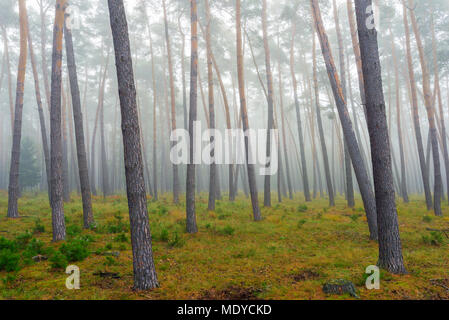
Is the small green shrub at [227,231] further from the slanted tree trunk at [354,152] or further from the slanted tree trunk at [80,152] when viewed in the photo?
the slanted tree trunk at [80,152]

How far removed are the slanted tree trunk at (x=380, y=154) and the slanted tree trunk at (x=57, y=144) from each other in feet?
26.4

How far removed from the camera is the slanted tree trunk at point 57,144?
747 cm

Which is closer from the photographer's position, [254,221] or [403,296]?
[403,296]

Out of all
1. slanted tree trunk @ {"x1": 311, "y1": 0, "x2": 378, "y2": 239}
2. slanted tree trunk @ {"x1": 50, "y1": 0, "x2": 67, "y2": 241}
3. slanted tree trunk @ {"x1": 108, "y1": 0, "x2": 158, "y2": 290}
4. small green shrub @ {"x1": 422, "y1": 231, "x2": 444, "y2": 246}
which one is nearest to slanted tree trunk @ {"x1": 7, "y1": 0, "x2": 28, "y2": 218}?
slanted tree trunk @ {"x1": 50, "y1": 0, "x2": 67, "y2": 241}

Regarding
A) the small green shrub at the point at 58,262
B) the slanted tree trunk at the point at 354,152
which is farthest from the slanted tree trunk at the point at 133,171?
the slanted tree trunk at the point at 354,152

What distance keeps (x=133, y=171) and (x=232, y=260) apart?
342 cm

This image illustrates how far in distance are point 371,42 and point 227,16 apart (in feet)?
40.9

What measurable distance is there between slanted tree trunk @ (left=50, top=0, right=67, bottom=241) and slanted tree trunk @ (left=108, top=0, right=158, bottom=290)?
412cm

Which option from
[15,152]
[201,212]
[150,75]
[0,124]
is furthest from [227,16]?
[0,124]

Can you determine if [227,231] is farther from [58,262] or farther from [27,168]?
[27,168]

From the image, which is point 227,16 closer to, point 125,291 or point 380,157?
point 380,157

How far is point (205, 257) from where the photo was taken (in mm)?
6695

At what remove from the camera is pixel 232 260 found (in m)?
6.47

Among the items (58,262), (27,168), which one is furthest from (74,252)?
(27,168)
